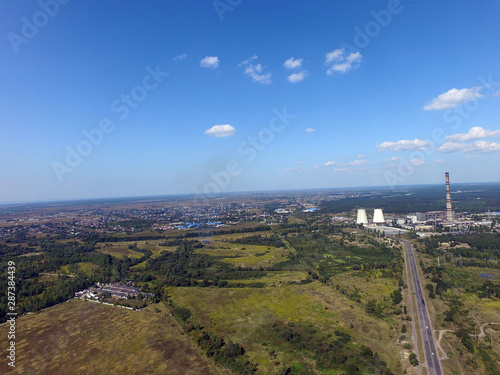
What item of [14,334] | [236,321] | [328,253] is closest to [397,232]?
[328,253]

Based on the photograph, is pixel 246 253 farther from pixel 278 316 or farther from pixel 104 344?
pixel 104 344

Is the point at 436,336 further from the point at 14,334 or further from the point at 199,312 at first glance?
the point at 14,334

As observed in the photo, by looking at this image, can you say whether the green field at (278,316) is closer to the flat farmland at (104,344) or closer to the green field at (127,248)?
the flat farmland at (104,344)

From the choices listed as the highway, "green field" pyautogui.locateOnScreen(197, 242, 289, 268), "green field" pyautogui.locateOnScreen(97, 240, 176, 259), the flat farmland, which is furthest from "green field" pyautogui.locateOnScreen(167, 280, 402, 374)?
"green field" pyautogui.locateOnScreen(97, 240, 176, 259)

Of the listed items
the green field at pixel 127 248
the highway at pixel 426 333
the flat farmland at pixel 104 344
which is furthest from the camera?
the green field at pixel 127 248

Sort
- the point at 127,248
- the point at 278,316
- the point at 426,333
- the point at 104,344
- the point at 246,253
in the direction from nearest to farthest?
1. the point at 426,333
2. the point at 104,344
3. the point at 278,316
4. the point at 246,253
5. the point at 127,248

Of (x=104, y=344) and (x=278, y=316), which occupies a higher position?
(x=278, y=316)

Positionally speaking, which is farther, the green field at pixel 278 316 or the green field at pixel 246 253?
the green field at pixel 246 253

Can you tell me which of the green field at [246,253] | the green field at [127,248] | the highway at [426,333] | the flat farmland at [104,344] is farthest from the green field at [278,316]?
the green field at [127,248]

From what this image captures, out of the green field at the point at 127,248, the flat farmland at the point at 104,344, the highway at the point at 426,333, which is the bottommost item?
the flat farmland at the point at 104,344

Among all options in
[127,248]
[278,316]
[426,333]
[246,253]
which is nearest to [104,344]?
[278,316]
